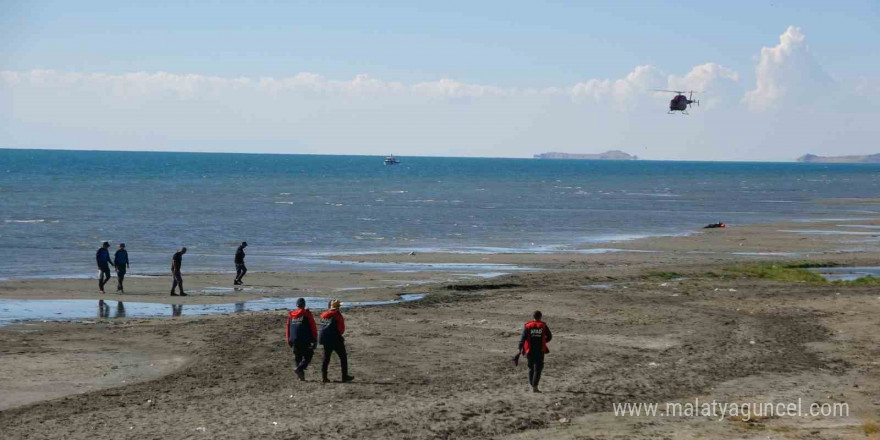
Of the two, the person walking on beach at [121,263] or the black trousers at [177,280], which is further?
the person walking on beach at [121,263]

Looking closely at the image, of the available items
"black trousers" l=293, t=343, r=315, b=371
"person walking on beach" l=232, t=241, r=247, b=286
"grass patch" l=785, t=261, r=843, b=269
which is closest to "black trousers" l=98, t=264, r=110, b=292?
"person walking on beach" l=232, t=241, r=247, b=286

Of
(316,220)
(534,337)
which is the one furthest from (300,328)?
(316,220)

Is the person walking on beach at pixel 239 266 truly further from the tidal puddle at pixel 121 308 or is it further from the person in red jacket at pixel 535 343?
the person in red jacket at pixel 535 343

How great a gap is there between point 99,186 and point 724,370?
116m

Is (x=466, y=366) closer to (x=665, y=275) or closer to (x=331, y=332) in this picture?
(x=331, y=332)

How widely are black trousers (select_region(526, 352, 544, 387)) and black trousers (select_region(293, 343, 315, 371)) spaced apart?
13.2ft

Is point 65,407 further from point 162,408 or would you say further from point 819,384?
point 819,384

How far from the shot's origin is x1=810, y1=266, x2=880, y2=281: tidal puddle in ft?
118

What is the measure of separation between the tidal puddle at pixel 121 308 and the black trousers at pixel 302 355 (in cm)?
948

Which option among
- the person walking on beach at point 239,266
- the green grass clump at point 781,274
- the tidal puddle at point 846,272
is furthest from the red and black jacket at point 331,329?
the tidal puddle at point 846,272

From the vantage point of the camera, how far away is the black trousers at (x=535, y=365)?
56.6ft

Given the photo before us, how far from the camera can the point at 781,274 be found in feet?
116

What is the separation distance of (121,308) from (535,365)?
1507 centimetres

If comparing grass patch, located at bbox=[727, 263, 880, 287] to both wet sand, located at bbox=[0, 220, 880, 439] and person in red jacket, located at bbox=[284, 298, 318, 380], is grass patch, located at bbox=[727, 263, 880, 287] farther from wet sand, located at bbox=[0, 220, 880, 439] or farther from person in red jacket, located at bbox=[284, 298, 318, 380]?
person in red jacket, located at bbox=[284, 298, 318, 380]
